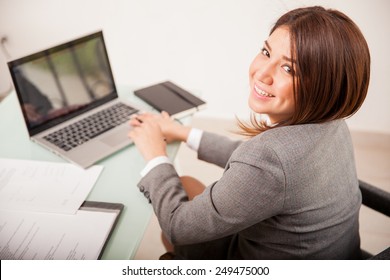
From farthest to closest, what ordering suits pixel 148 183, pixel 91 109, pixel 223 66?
pixel 223 66 → pixel 91 109 → pixel 148 183

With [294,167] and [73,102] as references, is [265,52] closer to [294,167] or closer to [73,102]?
[294,167]

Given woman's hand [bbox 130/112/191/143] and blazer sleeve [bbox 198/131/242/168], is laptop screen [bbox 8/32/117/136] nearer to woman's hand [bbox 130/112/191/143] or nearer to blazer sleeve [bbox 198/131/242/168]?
woman's hand [bbox 130/112/191/143]

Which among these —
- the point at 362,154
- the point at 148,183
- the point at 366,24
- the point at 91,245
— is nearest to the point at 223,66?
the point at 366,24

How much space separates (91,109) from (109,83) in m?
0.11

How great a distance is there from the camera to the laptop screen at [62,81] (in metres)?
0.94

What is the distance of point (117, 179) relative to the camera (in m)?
0.89

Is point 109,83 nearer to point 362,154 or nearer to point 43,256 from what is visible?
point 43,256

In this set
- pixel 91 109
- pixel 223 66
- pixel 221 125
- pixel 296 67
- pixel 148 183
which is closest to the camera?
pixel 296 67

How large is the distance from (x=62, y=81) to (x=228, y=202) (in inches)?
24.9

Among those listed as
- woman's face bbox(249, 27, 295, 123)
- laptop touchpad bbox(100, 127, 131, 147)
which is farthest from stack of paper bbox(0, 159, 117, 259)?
woman's face bbox(249, 27, 295, 123)

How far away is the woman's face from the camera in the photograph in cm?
72

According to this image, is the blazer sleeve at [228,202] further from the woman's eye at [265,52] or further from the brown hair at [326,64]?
the woman's eye at [265,52]

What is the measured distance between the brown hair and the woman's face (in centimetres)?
2

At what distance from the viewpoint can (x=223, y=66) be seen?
2016mm
